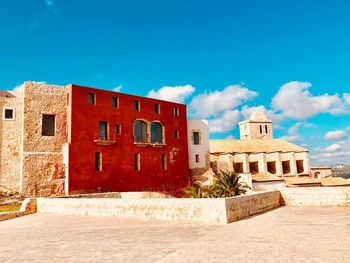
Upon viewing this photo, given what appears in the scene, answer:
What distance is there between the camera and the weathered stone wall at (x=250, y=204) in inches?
472

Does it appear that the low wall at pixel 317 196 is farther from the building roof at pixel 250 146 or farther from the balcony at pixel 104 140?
the building roof at pixel 250 146

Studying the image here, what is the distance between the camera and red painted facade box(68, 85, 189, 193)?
Answer: 2741 centimetres

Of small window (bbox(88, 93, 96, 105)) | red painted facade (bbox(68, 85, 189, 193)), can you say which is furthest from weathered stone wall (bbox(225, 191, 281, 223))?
small window (bbox(88, 93, 96, 105))

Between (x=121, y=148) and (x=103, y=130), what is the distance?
8.04 ft

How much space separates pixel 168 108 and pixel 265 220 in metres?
23.9

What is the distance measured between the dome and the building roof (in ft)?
74.6

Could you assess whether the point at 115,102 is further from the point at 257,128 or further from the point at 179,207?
the point at 257,128

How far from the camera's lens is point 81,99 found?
2819 cm

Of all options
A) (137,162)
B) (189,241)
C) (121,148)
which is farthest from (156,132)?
(189,241)

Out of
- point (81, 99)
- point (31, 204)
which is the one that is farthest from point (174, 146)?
point (31, 204)

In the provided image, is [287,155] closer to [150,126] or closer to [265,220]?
[150,126]

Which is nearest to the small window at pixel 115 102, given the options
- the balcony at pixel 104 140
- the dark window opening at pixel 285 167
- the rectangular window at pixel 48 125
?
the balcony at pixel 104 140

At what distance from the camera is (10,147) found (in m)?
27.6

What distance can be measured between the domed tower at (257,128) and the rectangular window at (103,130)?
5223 cm
